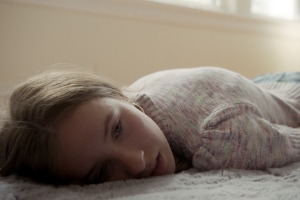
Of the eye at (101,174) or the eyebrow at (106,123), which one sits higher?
the eyebrow at (106,123)

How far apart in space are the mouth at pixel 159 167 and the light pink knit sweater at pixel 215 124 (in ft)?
0.23

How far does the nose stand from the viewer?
0.58m

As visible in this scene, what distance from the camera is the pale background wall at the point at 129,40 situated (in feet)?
3.83

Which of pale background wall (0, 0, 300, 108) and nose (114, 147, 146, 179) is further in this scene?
pale background wall (0, 0, 300, 108)

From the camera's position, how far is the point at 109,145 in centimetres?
58

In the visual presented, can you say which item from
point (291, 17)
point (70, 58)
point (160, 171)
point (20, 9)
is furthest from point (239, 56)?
point (160, 171)

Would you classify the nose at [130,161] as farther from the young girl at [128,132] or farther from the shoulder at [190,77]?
the shoulder at [190,77]

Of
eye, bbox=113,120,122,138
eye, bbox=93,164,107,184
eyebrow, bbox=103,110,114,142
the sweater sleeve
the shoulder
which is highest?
the shoulder

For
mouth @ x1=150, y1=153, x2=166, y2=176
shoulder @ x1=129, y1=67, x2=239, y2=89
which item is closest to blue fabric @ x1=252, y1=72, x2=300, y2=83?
shoulder @ x1=129, y1=67, x2=239, y2=89

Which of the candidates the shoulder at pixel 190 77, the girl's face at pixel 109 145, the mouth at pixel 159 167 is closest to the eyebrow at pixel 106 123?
the girl's face at pixel 109 145

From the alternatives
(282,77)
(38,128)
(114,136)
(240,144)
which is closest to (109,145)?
(114,136)

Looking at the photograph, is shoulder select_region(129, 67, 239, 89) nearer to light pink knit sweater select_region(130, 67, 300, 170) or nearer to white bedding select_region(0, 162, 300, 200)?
light pink knit sweater select_region(130, 67, 300, 170)

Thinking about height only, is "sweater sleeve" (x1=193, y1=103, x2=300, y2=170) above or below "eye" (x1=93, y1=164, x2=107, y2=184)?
above

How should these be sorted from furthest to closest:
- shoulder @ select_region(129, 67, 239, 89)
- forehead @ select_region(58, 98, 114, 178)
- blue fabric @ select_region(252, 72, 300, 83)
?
blue fabric @ select_region(252, 72, 300, 83) < shoulder @ select_region(129, 67, 239, 89) < forehead @ select_region(58, 98, 114, 178)
